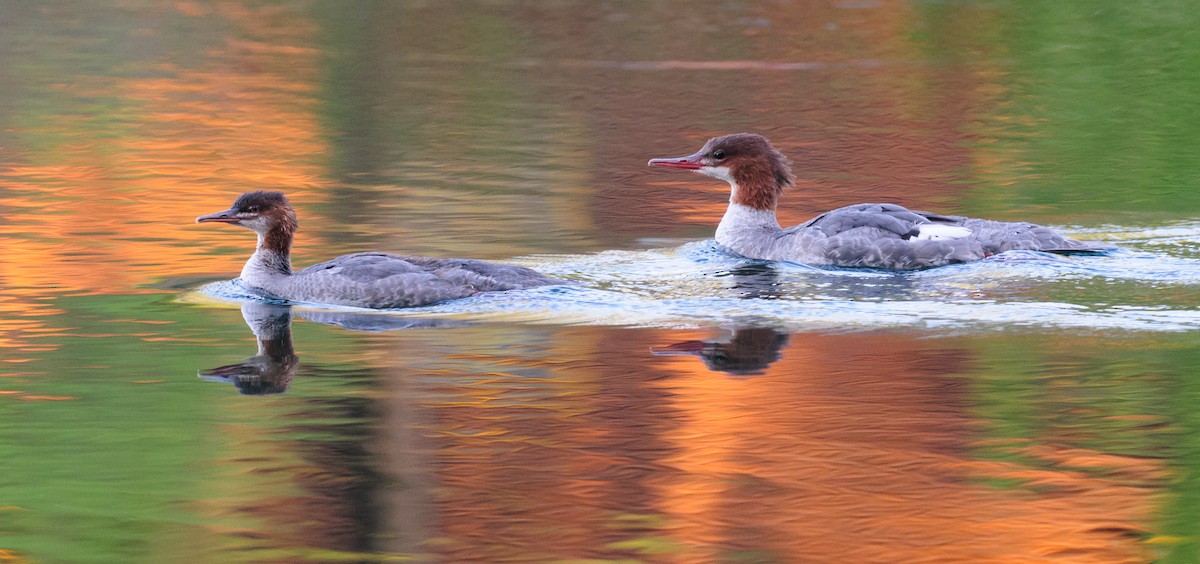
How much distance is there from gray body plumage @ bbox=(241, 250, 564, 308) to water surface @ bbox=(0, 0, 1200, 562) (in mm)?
146

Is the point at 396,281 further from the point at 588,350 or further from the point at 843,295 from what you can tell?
the point at 843,295

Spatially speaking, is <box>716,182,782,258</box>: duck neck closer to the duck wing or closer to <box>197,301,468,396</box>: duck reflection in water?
the duck wing

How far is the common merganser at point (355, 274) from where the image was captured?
11.0 meters

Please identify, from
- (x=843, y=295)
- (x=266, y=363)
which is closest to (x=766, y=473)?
(x=266, y=363)

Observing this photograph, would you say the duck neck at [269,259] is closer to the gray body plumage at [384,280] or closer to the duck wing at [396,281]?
the gray body plumage at [384,280]

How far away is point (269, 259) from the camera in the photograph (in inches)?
449

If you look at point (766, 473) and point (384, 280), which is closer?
point (766, 473)

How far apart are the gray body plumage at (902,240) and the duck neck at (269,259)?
12.5ft

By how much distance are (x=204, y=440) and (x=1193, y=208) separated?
1022 centimetres

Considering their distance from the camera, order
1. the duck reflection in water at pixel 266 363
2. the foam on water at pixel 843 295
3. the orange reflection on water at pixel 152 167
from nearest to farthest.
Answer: the duck reflection in water at pixel 266 363 < the foam on water at pixel 843 295 < the orange reflection on water at pixel 152 167

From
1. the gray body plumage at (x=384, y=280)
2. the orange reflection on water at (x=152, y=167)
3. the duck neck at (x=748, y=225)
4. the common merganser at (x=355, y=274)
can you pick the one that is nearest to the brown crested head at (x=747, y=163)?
the duck neck at (x=748, y=225)

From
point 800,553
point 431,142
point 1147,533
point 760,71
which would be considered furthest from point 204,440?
point 760,71

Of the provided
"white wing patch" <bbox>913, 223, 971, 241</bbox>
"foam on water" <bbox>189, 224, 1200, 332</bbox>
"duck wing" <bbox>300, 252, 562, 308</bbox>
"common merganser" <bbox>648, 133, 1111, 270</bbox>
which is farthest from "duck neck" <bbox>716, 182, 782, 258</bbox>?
"duck wing" <bbox>300, 252, 562, 308</bbox>

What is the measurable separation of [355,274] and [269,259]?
A: 75 cm
